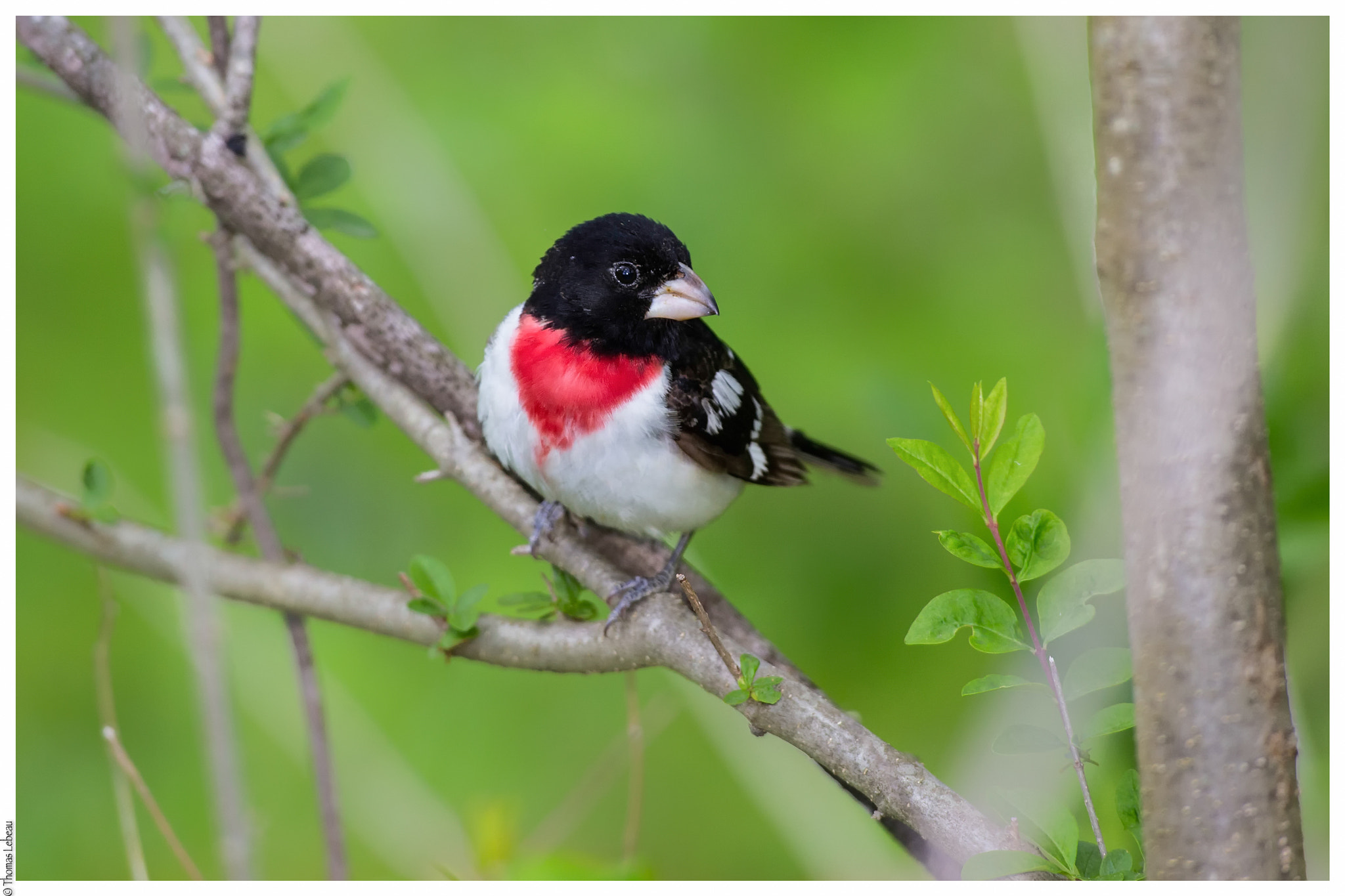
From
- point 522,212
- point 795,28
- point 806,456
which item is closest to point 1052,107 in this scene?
point 795,28

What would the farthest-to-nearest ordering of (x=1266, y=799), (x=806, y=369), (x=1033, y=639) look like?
(x=806, y=369) < (x=1033, y=639) < (x=1266, y=799)

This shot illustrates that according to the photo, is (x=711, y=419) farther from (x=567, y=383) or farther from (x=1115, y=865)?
(x=1115, y=865)

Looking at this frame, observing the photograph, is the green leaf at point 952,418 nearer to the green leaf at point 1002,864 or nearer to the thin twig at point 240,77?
the green leaf at point 1002,864

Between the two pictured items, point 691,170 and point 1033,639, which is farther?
point 691,170

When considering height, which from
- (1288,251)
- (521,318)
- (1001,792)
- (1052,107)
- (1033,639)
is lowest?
(1001,792)

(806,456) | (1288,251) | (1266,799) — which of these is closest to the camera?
(1266,799)

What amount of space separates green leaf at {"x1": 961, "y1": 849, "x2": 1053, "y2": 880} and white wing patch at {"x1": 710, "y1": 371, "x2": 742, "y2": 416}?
2.26 ft

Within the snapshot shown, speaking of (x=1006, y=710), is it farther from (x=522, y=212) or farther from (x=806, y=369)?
(x=522, y=212)

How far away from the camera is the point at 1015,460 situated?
0.74 meters

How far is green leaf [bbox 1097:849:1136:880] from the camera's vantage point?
71cm

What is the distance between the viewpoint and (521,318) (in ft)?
4.28

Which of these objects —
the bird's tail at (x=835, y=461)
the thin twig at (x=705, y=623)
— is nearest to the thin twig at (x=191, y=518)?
the thin twig at (x=705, y=623)

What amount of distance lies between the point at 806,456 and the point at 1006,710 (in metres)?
0.69

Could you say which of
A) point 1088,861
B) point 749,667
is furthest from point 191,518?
point 1088,861
